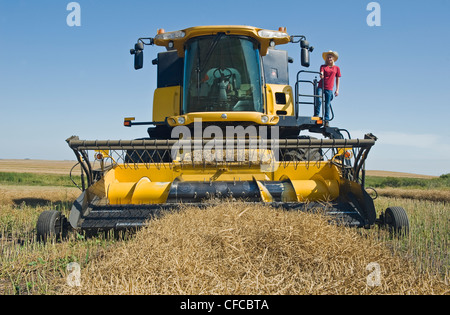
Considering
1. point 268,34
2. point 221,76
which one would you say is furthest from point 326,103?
point 221,76

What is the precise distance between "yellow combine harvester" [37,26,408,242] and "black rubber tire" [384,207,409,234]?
0.05 feet

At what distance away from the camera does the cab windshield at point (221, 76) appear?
583cm

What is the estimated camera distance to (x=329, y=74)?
22.5 feet

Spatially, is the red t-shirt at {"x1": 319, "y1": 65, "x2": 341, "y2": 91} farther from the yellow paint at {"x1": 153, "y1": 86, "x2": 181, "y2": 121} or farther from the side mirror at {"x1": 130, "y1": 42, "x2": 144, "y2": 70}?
the side mirror at {"x1": 130, "y1": 42, "x2": 144, "y2": 70}

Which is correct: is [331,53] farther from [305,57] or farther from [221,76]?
[221,76]

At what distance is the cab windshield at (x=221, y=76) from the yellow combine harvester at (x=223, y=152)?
2 cm

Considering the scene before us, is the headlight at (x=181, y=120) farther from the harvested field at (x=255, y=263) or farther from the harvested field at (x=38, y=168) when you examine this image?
the harvested field at (x=38, y=168)

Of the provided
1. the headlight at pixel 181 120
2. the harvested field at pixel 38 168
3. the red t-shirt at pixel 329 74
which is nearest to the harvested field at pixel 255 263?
the headlight at pixel 181 120

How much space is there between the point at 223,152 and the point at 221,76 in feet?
4.26

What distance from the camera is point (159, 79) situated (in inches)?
282

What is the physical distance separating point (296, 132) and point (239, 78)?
1.64 metres

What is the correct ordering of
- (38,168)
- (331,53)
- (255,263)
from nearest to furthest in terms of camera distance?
1. (255,263)
2. (331,53)
3. (38,168)

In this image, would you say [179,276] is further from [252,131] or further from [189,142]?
[252,131]

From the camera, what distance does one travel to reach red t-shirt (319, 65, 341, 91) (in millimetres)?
6762
